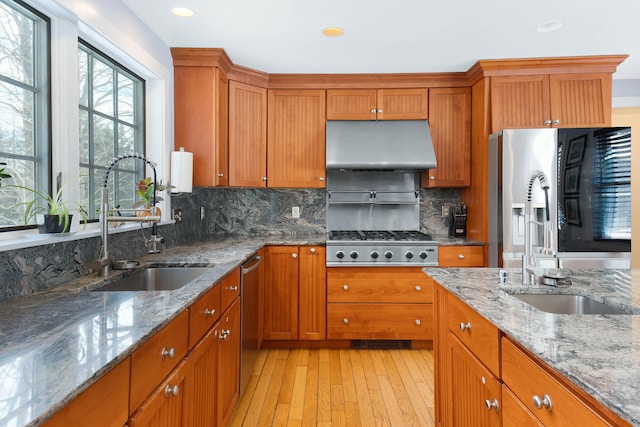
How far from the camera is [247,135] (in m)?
3.36

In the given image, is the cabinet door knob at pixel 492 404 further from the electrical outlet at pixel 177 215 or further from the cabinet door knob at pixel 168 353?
the electrical outlet at pixel 177 215

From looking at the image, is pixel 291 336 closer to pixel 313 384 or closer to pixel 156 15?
pixel 313 384

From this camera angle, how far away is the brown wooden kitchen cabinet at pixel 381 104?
344 centimetres

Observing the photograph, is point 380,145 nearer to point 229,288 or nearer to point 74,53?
point 229,288

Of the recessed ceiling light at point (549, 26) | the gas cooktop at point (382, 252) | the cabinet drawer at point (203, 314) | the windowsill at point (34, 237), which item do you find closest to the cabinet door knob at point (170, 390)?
the cabinet drawer at point (203, 314)

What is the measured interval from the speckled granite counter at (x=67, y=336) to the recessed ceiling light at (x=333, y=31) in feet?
5.98

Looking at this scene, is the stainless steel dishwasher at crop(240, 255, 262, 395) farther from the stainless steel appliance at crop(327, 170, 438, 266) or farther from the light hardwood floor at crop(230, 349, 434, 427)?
the stainless steel appliance at crop(327, 170, 438, 266)

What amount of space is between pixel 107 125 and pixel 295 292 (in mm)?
1846

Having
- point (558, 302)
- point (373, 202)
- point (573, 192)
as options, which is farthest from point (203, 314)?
point (573, 192)

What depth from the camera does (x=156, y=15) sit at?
239cm

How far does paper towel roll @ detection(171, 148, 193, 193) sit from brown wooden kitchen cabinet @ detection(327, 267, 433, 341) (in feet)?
4.40

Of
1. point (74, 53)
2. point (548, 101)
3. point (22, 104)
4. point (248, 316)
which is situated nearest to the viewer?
point (22, 104)

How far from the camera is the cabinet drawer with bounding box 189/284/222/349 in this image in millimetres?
1430

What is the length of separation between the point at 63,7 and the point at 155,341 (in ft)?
5.30
